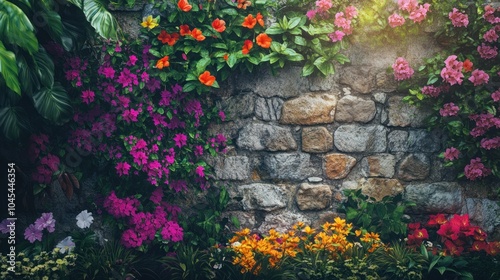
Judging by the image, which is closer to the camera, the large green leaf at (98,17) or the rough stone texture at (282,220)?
the large green leaf at (98,17)

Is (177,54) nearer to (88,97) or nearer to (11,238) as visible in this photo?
(88,97)

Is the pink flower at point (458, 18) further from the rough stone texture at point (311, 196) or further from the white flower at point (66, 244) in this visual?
the white flower at point (66, 244)

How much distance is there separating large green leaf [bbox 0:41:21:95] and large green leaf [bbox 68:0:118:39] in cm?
65

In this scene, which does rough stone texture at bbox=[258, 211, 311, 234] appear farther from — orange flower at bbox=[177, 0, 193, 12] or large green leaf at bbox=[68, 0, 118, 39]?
large green leaf at bbox=[68, 0, 118, 39]

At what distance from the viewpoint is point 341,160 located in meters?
4.16

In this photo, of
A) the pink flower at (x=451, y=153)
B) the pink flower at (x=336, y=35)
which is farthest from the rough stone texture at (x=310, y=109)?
the pink flower at (x=451, y=153)

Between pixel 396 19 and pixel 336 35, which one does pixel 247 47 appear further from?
pixel 396 19

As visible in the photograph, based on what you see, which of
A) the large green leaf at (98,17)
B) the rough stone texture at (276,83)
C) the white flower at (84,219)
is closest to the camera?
the large green leaf at (98,17)

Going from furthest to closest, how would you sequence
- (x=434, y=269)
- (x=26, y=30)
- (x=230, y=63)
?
(x=230, y=63) < (x=434, y=269) < (x=26, y=30)

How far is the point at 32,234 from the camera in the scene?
3.82m

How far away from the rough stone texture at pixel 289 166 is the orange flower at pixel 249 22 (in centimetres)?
A: 97

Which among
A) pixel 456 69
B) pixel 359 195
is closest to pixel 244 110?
pixel 359 195

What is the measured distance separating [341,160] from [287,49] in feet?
3.03

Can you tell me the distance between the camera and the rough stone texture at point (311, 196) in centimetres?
416
